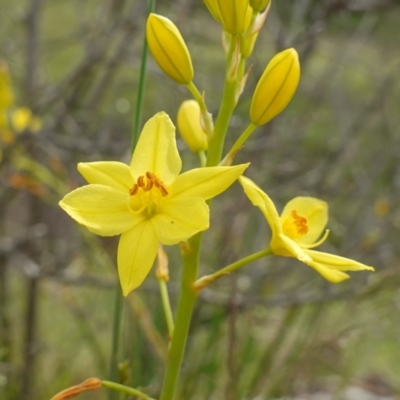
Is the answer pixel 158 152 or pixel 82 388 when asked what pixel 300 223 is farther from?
pixel 82 388

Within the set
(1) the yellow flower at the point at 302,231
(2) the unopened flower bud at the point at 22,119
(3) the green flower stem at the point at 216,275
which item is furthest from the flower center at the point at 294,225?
(2) the unopened flower bud at the point at 22,119

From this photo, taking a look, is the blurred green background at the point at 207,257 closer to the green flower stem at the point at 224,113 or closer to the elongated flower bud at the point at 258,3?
the green flower stem at the point at 224,113

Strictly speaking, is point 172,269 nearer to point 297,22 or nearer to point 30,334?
point 30,334

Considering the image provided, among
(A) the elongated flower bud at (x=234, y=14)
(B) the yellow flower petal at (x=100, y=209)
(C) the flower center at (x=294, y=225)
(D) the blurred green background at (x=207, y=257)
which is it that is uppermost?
(A) the elongated flower bud at (x=234, y=14)

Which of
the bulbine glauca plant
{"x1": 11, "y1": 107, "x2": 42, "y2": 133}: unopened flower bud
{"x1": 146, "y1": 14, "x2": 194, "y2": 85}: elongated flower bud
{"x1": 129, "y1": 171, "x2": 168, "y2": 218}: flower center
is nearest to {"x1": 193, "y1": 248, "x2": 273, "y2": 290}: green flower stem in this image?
the bulbine glauca plant

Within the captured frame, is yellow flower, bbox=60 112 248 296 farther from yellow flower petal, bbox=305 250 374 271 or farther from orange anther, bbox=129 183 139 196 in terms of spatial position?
yellow flower petal, bbox=305 250 374 271

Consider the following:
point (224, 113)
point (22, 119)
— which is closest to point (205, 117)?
point (224, 113)

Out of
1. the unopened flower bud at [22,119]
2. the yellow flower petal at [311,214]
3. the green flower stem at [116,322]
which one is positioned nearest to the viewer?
the green flower stem at [116,322]

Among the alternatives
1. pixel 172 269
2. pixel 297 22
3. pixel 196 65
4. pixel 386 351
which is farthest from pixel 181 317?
pixel 386 351
